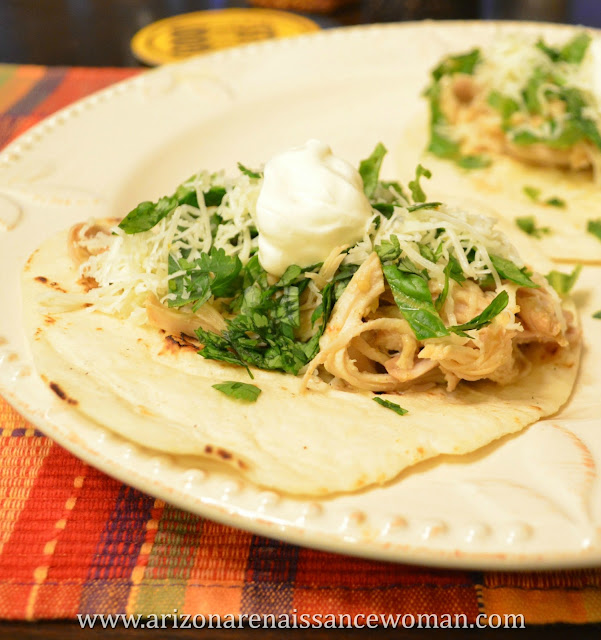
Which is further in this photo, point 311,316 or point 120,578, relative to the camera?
point 311,316

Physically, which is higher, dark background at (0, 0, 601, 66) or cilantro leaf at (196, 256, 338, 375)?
cilantro leaf at (196, 256, 338, 375)

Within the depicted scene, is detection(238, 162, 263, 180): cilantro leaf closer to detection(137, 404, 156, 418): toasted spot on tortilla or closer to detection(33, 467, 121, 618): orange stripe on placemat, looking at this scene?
detection(137, 404, 156, 418): toasted spot on tortilla

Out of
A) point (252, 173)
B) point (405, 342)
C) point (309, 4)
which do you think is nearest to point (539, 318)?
point (405, 342)

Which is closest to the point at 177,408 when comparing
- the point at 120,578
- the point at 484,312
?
the point at 120,578

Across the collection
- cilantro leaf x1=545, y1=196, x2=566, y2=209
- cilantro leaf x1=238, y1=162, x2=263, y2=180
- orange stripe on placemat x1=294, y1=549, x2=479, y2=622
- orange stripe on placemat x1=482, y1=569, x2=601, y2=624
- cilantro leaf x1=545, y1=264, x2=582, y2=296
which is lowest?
cilantro leaf x1=545, y1=196, x2=566, y2=209

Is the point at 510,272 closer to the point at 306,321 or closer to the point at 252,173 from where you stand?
the point at 306,321

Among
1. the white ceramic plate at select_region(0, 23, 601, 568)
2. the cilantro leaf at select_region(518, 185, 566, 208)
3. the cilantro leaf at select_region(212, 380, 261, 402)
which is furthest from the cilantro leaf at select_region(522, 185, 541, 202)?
the cilantro leaf at select_region(212, 380, 261, 402)

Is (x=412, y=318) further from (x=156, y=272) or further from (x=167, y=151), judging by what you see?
(x=167, y=151)
